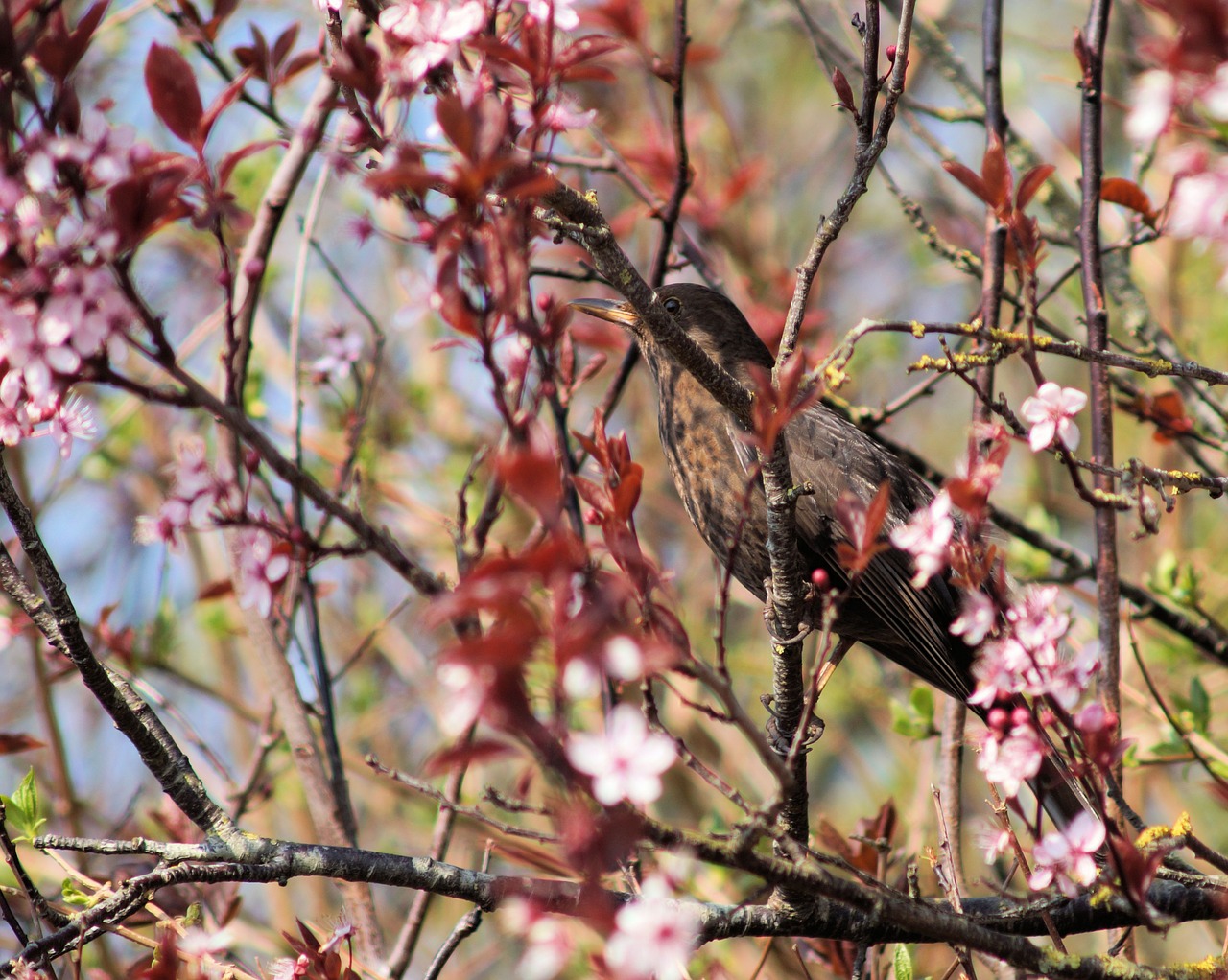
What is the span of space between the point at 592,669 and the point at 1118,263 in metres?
3.83

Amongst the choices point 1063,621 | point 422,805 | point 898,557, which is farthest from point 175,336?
point 1063,621

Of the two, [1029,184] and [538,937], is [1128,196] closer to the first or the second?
[1029,184]

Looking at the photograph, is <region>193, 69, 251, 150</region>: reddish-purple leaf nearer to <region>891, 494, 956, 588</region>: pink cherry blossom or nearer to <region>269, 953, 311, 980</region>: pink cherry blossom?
<region>891, 494, 956, 588</region>: pink cherry blossom

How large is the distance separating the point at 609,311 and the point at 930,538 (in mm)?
2563

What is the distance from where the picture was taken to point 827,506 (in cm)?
427

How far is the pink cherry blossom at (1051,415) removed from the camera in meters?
2.13

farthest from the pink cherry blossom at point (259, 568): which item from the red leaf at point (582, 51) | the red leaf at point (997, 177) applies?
the red leaf at point (997, 177)

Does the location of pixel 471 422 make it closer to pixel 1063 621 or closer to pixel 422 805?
pixel 422 805

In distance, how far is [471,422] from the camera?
754cm

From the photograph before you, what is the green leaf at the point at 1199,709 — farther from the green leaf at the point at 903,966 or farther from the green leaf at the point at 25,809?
the green leaf at the point at 25,809

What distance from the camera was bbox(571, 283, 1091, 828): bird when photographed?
13.6ft

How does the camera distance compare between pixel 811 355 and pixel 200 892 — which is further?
pixel 811 355

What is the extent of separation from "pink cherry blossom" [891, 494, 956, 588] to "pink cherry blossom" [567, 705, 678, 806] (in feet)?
2.44

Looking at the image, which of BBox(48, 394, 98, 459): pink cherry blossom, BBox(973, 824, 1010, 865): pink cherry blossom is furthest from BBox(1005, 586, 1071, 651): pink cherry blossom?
BBox(48, 394, 98, 459): pink cherry blossom
